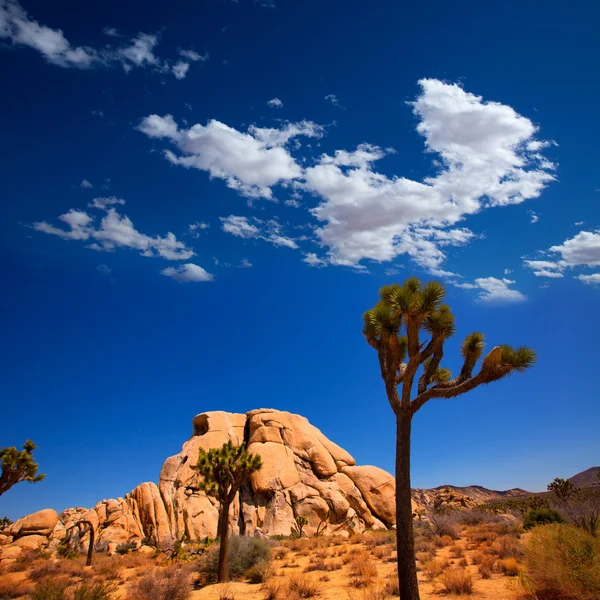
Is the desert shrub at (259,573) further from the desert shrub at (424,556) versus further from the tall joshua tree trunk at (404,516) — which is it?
the tall joshua tree trunk at (404,516)

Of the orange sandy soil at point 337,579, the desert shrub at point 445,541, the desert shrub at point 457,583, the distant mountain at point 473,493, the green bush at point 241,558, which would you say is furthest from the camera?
the distant mountain at point 473,493

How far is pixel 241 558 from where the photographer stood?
1788 cm

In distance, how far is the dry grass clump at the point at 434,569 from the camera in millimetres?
13606

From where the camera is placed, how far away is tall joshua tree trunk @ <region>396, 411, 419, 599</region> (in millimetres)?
10109

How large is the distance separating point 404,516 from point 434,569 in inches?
207

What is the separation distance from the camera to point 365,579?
549 inches

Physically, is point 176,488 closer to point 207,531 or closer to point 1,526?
point 207,531

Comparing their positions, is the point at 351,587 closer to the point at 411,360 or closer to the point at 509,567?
the point at 509,567

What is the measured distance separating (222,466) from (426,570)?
28.0 feet

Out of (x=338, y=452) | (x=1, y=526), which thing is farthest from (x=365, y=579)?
(x=1, y=526)

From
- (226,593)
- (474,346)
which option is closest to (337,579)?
(226,593)

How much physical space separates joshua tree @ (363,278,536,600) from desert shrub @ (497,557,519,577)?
4923 mm

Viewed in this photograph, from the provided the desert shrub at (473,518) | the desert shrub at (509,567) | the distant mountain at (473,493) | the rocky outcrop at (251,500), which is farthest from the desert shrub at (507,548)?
the distant mountain at (473,493)

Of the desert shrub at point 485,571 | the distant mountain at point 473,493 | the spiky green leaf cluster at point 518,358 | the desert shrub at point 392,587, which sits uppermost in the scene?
the spiky green leaf cluster at point 518,358
